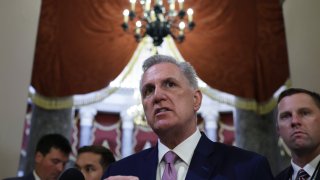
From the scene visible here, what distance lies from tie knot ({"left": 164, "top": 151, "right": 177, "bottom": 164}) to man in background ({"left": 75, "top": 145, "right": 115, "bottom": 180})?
1.28 meters

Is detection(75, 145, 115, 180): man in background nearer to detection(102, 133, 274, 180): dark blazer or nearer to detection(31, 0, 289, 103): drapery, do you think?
detection(102, 133, 274, 180): dark blazer

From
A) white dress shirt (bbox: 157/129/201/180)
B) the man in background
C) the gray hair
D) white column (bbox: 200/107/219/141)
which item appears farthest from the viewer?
white column (bbox: 200/107/219/141)

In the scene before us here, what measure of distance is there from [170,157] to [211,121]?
1106 centimetres

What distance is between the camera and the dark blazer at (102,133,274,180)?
5.14 feet

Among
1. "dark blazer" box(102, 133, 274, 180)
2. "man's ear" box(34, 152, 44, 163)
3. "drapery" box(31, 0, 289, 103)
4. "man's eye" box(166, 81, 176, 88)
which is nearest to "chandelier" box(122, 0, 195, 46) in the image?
"drapery" box(31, 0, 289, 103)

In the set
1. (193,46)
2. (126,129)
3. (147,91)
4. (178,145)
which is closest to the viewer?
(178,145)

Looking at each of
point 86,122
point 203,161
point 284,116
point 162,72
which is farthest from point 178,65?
point 86,122

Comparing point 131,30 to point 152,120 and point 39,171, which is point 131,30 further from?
point 152,120

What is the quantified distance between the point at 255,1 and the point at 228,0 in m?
0.44

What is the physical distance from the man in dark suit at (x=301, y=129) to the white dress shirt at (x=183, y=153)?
2.38 ft

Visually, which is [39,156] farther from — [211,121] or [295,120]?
[211,121]

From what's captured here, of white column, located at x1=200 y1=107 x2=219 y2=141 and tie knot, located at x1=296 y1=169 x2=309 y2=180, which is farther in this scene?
white column, located at x1=200 y1=107 x2=219 y2=141

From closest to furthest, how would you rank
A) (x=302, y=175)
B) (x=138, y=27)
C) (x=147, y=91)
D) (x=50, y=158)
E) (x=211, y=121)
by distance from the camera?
(x=147, y=91) < (x=302, y=175) < (x=50, y=158) < (x=138, y=27) < (x=211, y=121)

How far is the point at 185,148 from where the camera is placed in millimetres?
1746
